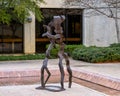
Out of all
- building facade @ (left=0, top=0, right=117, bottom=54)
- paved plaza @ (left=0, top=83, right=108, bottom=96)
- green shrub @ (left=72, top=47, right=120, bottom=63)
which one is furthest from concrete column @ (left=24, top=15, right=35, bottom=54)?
paved plaza @ (left=0, top=83, right=108, bottom=96)

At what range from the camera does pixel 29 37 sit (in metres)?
27.4

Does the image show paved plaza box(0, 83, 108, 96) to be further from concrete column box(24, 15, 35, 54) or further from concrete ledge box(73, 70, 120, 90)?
concrete column box(24, 15, 35, 54)

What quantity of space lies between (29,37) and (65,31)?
2975mm

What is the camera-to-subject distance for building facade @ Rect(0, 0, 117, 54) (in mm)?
Answer: 27406

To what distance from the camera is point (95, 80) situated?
11.9m

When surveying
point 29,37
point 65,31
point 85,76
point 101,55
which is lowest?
point 85,76

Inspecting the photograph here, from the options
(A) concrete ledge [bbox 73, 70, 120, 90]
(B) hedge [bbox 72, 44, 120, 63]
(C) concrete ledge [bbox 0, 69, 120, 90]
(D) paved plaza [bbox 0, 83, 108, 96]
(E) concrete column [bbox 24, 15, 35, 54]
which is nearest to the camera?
(D) paved plaza [bbox 0, 83, 108, 96]

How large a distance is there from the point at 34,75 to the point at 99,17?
1586 cm

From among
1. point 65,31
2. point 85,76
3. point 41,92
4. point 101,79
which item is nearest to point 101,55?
point 85,76

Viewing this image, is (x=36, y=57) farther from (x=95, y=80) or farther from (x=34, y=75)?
(x=95, y=80)

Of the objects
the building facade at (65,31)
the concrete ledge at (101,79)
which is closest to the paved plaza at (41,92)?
the concrete ledge at (101,79)

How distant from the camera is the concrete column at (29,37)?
2739 centimetres

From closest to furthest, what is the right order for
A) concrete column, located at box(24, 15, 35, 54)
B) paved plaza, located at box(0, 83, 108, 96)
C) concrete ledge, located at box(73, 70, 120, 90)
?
paved plaza, located at box(0, 83, 108, 96), concrete ledge, located at box(73, 70, 120, 90), concrete column, located at box(24, 15, 35, 54)

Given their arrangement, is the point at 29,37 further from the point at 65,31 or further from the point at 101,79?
the point at 101,79
